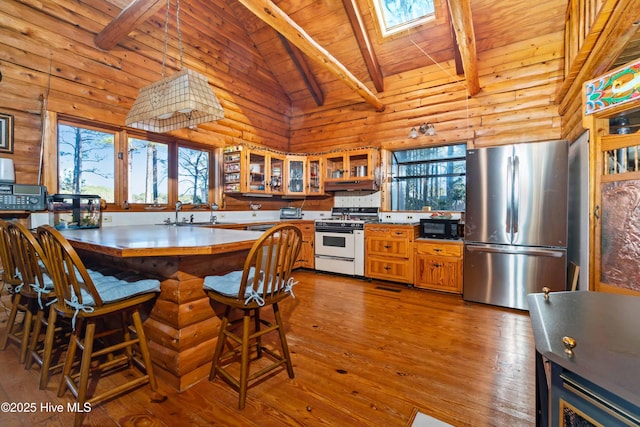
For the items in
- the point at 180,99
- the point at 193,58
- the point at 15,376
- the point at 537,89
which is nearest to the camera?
the point at 15,376

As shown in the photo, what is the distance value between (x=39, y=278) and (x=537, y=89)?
5382 millimetres

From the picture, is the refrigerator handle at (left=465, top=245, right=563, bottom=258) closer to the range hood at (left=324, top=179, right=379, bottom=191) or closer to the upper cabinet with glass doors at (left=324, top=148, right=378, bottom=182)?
the range hood at (left=324, top=179, right=379, bottom=191)

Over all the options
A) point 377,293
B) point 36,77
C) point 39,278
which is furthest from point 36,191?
point 377,293

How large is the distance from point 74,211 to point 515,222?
15.2ft

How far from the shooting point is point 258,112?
17.2 ft

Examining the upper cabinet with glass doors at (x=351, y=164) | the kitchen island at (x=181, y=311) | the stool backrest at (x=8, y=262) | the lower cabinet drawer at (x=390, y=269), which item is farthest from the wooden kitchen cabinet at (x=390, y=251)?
the stool backrest at (x=8, y=262)

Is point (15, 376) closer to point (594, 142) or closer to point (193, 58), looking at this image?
point (193, 58)

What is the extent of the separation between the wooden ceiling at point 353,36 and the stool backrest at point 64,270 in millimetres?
2416

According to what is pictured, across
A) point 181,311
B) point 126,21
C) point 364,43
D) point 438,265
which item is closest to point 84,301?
point 181,311

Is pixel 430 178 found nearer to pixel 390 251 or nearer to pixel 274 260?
pixel 390 251

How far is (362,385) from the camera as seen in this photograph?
178cm

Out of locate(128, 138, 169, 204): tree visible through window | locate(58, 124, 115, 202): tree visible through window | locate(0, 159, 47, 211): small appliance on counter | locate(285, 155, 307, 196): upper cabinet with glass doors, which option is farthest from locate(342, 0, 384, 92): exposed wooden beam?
locate(0, 159, 47, 211): small appliance on counter

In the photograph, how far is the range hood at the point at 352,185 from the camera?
15.3 feet

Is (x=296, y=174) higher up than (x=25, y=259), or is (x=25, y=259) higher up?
(x=296, y=174)
